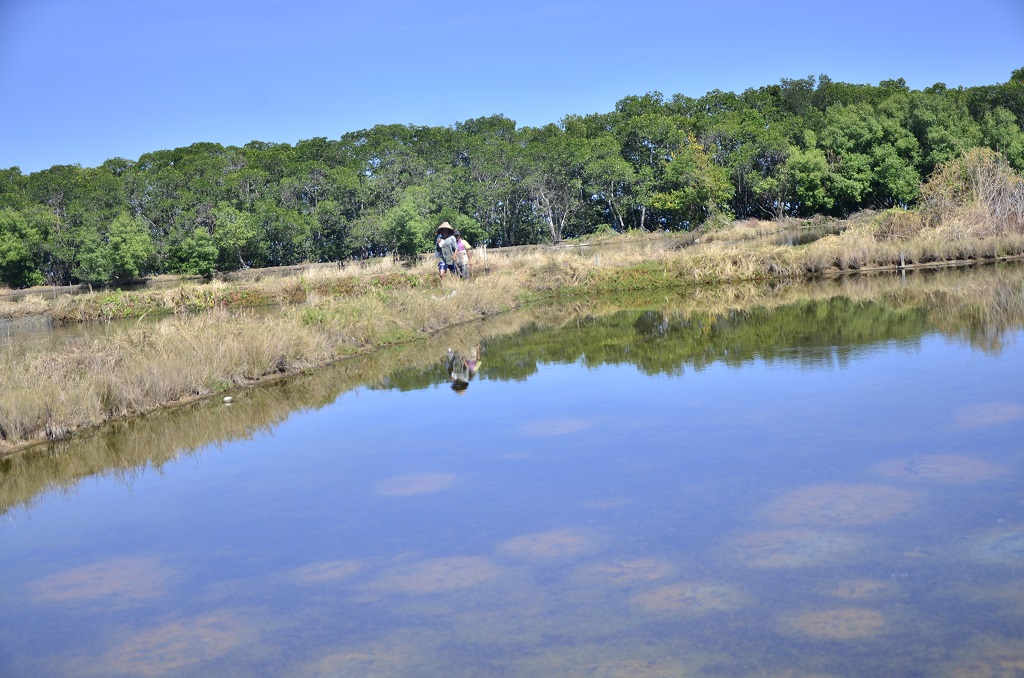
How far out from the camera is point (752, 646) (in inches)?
212

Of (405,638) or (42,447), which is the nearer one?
(405,638)

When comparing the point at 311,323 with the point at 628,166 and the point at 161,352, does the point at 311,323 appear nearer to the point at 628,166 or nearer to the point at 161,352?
the point at 161,352

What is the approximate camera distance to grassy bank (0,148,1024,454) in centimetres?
1302

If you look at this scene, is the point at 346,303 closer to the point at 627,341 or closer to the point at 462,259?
the point at 627,341

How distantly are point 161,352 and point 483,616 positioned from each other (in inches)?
390

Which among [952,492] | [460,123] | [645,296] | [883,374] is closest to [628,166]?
[460,123]

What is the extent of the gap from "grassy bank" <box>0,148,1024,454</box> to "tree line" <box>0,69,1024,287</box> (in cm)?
2520

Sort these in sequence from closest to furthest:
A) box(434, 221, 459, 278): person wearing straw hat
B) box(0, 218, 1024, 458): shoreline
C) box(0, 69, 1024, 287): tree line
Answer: box(0, 218, 1024, 458): shoreline < box(434, 221, 459, 278): person wearing straw hat < box(0, 69, 1024, 287): tree line

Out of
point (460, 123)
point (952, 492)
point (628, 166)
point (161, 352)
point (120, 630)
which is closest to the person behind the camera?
point (120, 630)

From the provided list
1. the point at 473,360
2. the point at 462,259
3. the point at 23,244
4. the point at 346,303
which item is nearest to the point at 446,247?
the point at 462,259

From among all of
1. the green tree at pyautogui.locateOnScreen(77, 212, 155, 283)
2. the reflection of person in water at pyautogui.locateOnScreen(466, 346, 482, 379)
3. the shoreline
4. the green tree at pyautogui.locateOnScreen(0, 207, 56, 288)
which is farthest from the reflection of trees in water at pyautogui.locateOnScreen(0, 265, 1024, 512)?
the green tree at pyautogui.locateOnScreen(0, 207, 56, 288)

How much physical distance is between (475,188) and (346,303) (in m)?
46.6

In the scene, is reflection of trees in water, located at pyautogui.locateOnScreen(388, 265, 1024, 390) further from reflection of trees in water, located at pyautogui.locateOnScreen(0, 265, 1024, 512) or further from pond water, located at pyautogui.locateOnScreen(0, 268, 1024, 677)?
pond water, located at pyautogui.locateOnScreen(0, 268, 1024, 677)

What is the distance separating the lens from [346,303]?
67.8 ft
